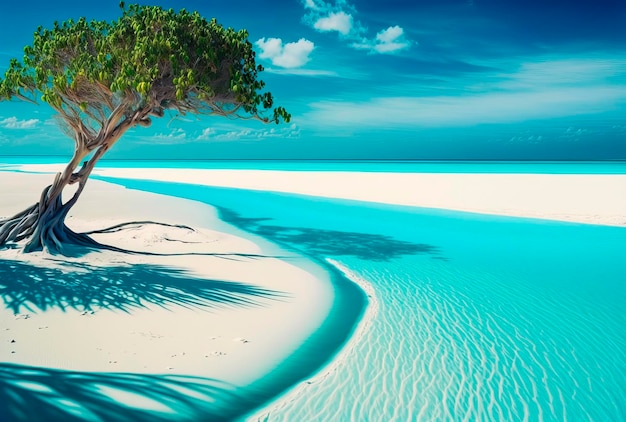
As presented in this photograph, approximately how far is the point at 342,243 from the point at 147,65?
768cm

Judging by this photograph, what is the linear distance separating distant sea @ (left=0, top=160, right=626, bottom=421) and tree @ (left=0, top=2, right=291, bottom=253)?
15.7ft

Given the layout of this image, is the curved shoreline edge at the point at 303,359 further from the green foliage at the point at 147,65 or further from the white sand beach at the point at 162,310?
the green foliage at the point at 147,65

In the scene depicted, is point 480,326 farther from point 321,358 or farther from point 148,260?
point 148,260

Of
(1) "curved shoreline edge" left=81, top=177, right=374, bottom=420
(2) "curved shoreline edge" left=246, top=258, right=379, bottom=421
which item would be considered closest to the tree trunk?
(1) "curved shoreline edge" left=81, top=177, right=374, bottom=420

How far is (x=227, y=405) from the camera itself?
4.68m

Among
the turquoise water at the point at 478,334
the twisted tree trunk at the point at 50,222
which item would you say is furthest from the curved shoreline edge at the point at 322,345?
the twisted tree trunk at the point at 50,222

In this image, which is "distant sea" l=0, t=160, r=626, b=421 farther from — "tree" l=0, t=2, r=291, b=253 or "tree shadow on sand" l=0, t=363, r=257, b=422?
"tree" l=0, t=2, r=291, b=253

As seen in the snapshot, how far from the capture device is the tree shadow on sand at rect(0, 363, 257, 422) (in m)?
4.26

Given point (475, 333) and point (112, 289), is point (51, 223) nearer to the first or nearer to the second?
point (112, 289)

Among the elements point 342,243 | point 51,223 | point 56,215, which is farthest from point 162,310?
point 342,243

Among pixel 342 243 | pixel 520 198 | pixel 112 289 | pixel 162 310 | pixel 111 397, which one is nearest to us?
pixel 111 397

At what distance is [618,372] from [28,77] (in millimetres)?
11793

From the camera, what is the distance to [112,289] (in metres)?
7.83

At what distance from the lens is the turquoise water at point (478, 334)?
4.89 m
